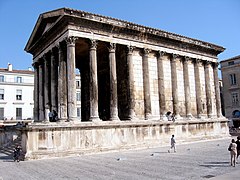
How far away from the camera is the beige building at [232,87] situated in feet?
138

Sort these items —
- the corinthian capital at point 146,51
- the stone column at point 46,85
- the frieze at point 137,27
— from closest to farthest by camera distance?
the frieze at point 137,27 → the corinthian capital at point 146,51 → the stone column at point 46,85

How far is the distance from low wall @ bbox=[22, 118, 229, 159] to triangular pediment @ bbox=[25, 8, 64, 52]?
7.50m

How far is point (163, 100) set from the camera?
68.3 feet

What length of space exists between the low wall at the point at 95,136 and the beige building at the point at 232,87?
939 inches

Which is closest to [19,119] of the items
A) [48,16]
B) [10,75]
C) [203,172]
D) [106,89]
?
[10,75]

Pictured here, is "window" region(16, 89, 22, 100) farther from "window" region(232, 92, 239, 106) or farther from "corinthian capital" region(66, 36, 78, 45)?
"window" region(232, 92, 239, 106)

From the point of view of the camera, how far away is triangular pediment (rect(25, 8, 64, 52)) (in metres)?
17.6

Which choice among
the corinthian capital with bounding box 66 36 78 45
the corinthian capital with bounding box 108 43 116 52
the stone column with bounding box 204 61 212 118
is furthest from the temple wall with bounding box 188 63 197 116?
the corinthian capital with bounding box 66 36 78 45

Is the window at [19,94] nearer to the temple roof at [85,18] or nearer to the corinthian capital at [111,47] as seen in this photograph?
the temple roof at [85,18]

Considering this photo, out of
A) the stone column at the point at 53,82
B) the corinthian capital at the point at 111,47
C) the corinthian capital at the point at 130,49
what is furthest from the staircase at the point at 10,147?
the corinthian capital at the point at 130,49

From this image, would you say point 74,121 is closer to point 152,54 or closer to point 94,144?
point 94,144

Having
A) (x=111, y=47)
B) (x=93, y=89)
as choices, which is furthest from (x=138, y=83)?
(x=93, y=89)

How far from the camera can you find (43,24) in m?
20.2

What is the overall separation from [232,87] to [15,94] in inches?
1348
